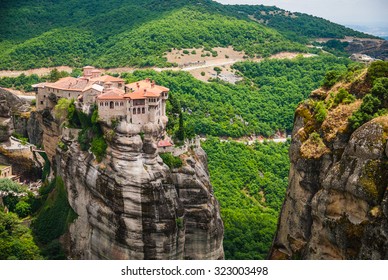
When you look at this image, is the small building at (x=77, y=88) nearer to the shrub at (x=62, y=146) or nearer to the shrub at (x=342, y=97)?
the shrub at (x=62, y=146)

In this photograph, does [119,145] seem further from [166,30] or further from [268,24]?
[268,24]

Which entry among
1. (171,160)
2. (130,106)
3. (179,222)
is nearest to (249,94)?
(171,160)

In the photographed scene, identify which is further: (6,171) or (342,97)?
(6,171)

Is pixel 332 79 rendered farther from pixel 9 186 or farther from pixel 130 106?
pixel 9 186

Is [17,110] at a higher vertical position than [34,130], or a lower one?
higher

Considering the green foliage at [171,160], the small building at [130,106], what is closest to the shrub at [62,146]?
the small building at [130,106]

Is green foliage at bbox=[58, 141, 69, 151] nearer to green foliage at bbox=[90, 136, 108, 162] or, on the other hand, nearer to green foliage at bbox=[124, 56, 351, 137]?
green foliage at bbox=[90, 136, 108, 162]

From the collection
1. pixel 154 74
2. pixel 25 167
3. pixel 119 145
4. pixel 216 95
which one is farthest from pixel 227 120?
pixel 119 145
